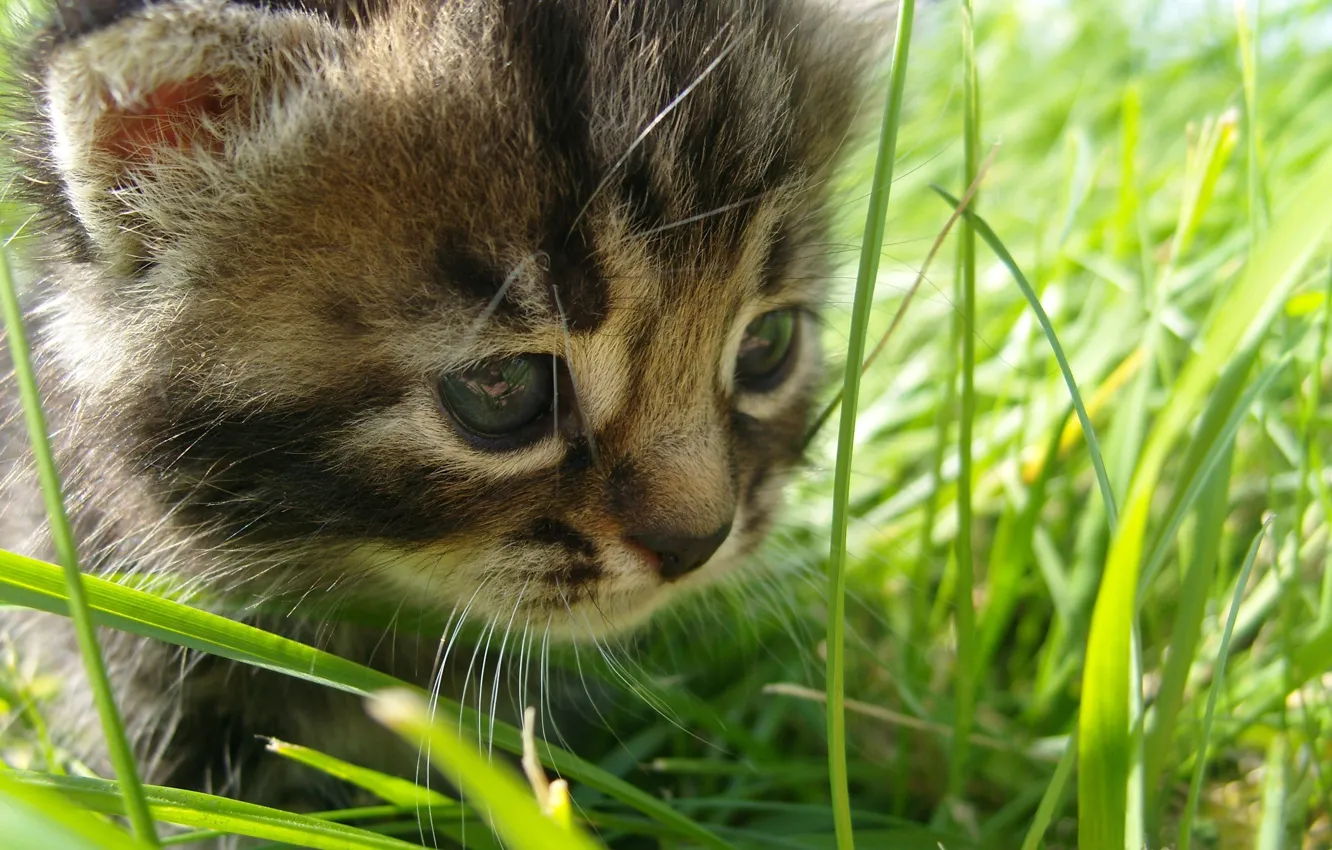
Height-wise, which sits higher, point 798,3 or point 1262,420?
point 798,3

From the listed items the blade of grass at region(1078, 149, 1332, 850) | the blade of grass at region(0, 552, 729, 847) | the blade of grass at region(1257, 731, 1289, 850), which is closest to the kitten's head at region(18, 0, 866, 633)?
the blade of grass at region(0, 552, 729, 847)

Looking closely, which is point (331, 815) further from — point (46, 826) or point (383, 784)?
point (46, 826)

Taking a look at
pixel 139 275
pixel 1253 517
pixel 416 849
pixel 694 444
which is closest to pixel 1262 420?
pixel 1253 517

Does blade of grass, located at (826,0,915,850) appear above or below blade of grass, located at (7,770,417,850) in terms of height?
above

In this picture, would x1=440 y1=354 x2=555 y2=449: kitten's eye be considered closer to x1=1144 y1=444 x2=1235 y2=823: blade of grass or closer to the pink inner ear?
the pink inner ear

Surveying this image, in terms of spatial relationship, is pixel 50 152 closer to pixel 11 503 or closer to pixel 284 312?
pixel 284 312

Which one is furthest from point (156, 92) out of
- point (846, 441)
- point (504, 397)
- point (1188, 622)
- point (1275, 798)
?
point (1275, 798)
